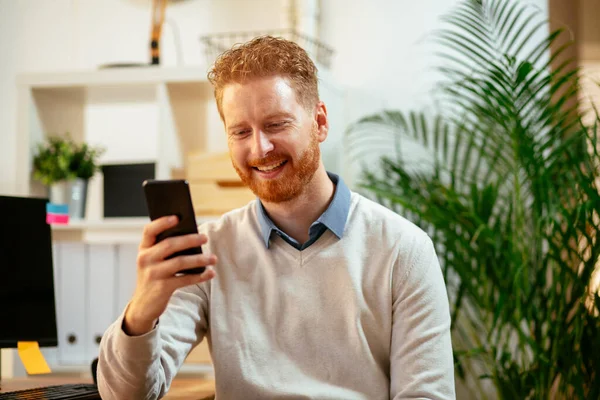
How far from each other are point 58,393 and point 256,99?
2.53 ft

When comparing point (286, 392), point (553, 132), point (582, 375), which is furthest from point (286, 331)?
point (553, 132)

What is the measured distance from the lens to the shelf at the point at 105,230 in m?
2.95

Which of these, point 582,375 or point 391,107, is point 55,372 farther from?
point 582,375

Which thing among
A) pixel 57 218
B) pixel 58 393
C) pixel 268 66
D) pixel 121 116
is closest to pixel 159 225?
pixel 268 66

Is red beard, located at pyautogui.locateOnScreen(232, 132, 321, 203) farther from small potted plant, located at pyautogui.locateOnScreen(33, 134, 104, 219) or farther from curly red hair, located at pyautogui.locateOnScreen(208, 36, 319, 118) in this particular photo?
small potted plant, located at pyautogui.locateOnScreen(33, 134, 104, 219)

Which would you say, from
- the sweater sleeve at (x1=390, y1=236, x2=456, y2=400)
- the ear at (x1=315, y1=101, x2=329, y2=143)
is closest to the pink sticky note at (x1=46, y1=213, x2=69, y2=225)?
the ear at (x1=315, y1=101, x2=329, y2=143)

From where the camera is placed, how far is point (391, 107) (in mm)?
3264

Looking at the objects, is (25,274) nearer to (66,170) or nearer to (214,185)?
(214,185)

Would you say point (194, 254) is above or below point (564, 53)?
below

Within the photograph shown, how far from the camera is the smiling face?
1.54 metres

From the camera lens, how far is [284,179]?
5.15 feet

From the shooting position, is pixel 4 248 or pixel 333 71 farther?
pixel 333 71

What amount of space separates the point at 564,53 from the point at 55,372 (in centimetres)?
248

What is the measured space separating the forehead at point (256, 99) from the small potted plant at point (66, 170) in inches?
63.4
